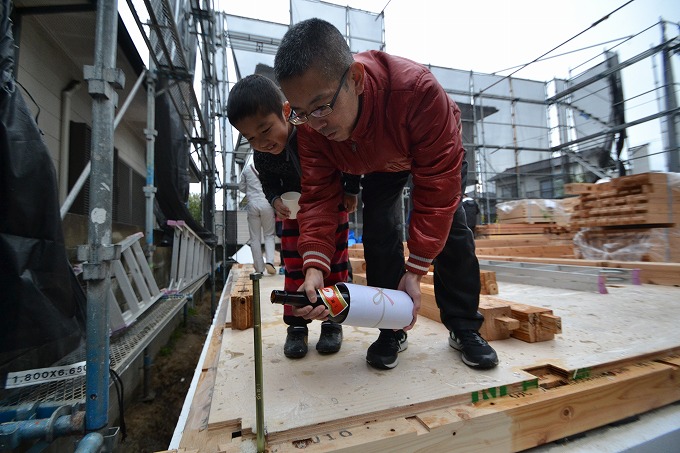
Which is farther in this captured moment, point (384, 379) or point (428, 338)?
point (428, 338)

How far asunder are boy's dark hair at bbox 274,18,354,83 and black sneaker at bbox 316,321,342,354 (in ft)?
3.08

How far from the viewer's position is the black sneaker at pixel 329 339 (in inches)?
48.0

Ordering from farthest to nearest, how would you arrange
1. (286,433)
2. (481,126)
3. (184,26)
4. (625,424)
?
1. (481,126)
2. (184,26)
3. (625,424)
4. (286,433)

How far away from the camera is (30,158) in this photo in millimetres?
1135

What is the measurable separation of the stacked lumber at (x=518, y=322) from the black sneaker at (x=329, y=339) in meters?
0.60

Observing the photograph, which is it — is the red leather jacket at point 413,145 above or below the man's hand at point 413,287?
above

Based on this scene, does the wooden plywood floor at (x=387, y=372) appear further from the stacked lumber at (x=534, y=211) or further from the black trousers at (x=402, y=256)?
the stacked lumber at (x=534, y=211)

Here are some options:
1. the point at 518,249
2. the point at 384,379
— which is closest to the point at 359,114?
the point at 384,379

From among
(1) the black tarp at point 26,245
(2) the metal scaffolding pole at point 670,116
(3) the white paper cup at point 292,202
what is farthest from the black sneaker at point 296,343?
(2) the metal scaffolding pole at point 670,116

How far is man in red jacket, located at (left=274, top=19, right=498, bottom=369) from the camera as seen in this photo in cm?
92

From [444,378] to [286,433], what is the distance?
514mm

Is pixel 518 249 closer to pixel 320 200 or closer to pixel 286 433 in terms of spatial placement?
pixel 320 200

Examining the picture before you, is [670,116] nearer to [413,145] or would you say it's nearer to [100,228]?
[413,145]

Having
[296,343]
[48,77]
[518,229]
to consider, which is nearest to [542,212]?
[518,229]
